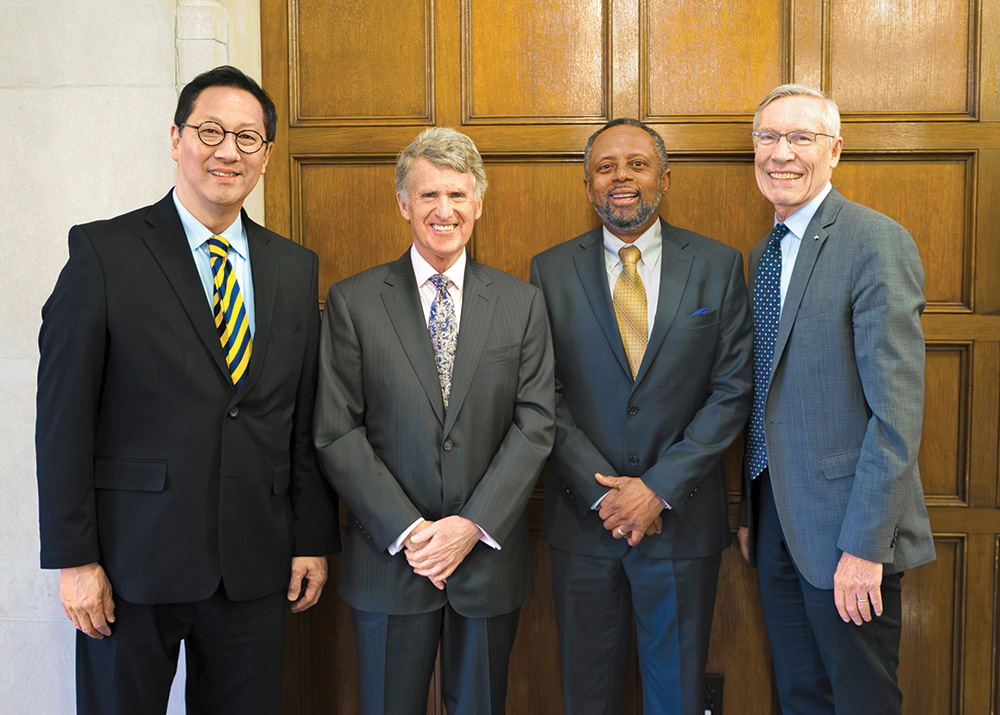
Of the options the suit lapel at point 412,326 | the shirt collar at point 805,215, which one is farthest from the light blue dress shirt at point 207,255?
the shirt collar at point 805,215

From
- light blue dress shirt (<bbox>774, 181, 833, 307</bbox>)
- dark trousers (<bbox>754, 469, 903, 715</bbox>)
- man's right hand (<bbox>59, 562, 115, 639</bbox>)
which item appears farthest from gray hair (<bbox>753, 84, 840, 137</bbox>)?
man's right hand (<bbox>59, 562, 115, 639</bbox>)

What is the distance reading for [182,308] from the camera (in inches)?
68.5

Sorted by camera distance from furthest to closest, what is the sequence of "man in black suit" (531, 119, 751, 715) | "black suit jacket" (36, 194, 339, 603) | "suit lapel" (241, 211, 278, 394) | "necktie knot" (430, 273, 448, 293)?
"man in black suit" (531, 119, 751, 715) < "necktie knot" (430, 273, 448, 293) < "suit lapel" (241, 211, 278, 394) < "black suit jacket" (36, 194, 339, 603)

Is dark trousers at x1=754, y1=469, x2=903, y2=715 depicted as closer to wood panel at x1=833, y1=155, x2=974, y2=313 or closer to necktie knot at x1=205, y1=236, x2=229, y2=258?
wood panel at x1=833, y1=155, x2=974, y2=313

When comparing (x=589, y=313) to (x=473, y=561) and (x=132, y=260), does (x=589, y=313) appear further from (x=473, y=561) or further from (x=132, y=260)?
(x=132, y=260)

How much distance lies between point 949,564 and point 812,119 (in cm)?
162

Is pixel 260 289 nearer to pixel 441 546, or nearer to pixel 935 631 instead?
pixel 441 546

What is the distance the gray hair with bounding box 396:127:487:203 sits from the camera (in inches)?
77.0

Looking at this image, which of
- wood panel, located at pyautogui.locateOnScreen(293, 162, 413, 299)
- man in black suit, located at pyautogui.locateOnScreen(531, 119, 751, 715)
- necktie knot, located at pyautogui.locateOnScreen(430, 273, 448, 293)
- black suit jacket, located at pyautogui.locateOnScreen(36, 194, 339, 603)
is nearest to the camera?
black suit jacket, located at pyautogui.locateOnScreen(36, 194, 339, 603)

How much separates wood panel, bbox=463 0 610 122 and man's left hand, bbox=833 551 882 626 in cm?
164

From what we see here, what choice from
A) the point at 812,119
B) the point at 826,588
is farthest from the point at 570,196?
the point at 826,588

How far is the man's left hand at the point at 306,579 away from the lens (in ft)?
6.41

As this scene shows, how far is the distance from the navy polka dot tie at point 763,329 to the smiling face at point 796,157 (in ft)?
0.35

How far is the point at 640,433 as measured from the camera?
2.14m
